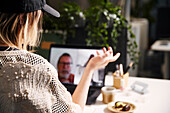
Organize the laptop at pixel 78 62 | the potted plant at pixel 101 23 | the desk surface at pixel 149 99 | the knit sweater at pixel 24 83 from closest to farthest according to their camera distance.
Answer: the knit sweater at pixel 24 83 → the desk surface at pixel 149 99 → the laptop at pixel 78 62 → the potted plant at pixel 101 23

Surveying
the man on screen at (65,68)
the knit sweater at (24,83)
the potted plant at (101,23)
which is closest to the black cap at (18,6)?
the knit sweater at (24,83)

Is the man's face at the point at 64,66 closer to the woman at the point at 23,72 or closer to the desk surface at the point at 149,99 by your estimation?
the desk surface at the point at 149,99

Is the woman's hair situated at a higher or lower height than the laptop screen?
higher

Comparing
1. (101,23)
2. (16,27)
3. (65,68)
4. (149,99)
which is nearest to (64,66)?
(65,68)

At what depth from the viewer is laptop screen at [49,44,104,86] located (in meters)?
1.47

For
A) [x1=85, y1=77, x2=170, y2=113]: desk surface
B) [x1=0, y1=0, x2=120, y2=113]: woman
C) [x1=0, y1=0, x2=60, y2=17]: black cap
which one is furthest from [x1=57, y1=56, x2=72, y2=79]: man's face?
[x1=0, y1=0, x2=60, y2=17]: black cap

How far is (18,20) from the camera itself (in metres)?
0.83

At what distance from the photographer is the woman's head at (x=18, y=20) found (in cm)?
79

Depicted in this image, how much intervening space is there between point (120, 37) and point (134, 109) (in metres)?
0.72

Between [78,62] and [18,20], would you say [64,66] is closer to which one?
[78,62]

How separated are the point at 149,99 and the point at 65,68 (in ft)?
1.94

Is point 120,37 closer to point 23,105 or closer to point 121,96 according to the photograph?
point 121,96

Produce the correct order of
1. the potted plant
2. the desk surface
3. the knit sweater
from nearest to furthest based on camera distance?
the knit sweater
the desk surface
the potted plant

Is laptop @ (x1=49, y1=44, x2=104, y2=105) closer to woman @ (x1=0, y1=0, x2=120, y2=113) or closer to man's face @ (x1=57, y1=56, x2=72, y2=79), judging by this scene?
man's face @ (x1=57, y1=56, x2=72, y2=79)
